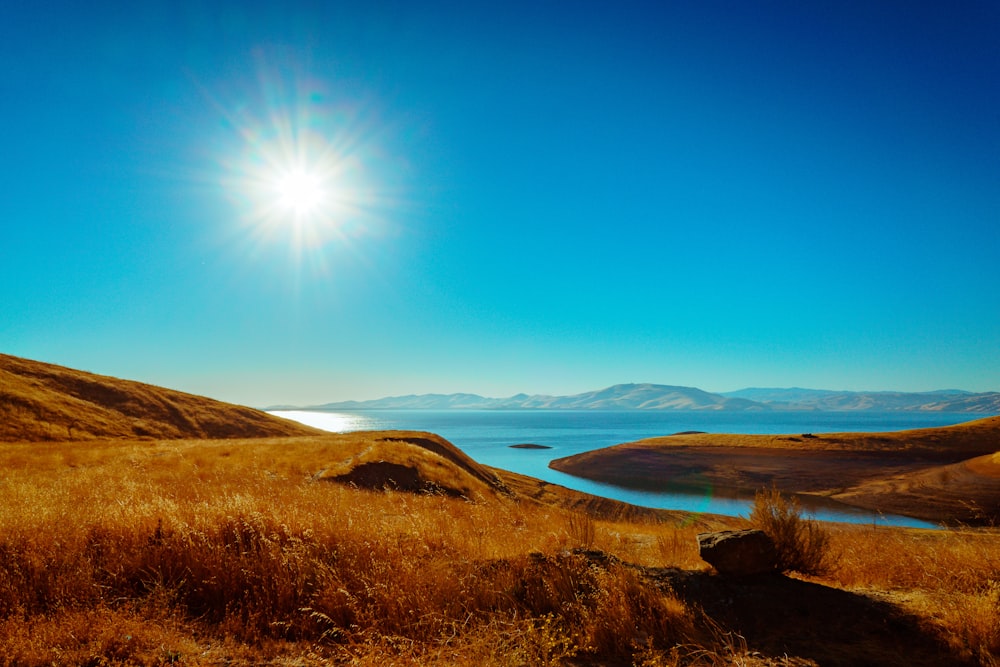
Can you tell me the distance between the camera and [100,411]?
38.6 m

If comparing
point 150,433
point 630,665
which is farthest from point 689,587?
point 150,433

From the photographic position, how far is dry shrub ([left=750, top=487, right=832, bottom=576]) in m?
7.29

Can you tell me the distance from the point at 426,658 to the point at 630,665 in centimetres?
218

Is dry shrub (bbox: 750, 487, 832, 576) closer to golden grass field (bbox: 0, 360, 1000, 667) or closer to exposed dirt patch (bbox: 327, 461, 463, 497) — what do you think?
golden grass field (bbox: 0, 360, 1000, 667)

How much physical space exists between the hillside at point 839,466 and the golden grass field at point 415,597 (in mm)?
47483

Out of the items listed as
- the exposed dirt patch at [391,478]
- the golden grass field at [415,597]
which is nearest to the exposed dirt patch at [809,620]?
the golden grass field at [415,597]

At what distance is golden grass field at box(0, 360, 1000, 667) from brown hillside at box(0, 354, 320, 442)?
31.6 metres

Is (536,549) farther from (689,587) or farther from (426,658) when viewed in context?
(426,658)

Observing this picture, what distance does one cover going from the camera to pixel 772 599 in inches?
245

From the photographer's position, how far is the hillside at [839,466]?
50000mm

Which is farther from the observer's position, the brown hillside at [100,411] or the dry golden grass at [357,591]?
the brown hillside at [100,411]

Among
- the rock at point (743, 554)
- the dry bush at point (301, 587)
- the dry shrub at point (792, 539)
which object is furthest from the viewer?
the dry shrub at point (792, 539)

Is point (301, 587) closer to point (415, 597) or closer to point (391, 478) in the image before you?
point (415, 597)

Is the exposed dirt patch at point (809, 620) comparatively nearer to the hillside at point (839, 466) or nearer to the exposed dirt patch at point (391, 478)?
the exposed dirt patch at point (391, 478)
